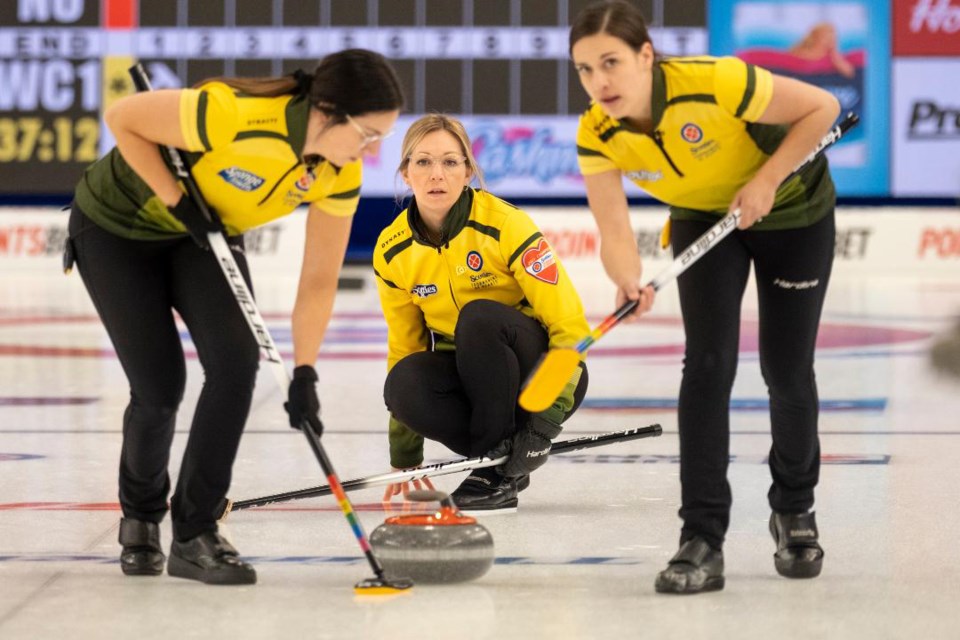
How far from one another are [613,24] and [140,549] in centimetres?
135

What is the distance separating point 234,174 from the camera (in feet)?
9.27

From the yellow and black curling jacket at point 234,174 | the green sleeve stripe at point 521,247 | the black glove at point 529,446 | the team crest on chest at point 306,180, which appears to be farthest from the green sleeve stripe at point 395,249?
the team crest on chest at point 306,180

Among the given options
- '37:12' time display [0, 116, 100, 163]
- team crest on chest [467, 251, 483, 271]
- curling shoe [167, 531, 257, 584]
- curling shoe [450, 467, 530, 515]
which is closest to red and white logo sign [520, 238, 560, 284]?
team crest on chest [467, 251, 483, 271]

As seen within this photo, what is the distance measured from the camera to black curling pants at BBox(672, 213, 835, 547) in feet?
9.47

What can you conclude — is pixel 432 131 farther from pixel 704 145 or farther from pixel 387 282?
pixel 704 145

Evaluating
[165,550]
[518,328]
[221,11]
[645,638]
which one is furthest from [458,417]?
[221,11]

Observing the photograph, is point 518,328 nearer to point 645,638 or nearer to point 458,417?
point 458,417

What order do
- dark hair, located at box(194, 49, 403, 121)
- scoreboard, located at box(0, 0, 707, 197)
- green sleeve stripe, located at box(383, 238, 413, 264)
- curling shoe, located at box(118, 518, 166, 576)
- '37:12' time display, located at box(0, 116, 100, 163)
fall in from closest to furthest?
1. dark hair, located at box(194, 49, 403, 121)
2. curling shoe, located at box(118, 518, 166, 576)
3. green sleeve stripe, located at box(383, 238, 413, 264)
4. scoreboard, located at box(0, 0, 707, 197)
5. '37:12' time display, located at box(0, 116, 100, 163)

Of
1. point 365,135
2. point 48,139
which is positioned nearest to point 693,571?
point 365,135

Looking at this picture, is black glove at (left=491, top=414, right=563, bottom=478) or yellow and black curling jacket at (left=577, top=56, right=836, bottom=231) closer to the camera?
yellow and black curling jacket at (left=577, top=56, right=836, bottom=231)

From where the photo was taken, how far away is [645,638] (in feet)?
7.93

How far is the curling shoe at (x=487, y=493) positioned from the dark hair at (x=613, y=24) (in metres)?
1.21

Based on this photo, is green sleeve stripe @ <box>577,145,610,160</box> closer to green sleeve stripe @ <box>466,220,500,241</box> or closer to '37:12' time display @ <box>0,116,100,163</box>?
green sleeve stripe @ <box>466,220,500,241</box>

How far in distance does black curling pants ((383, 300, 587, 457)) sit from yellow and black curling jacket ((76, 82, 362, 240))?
2.28ft
